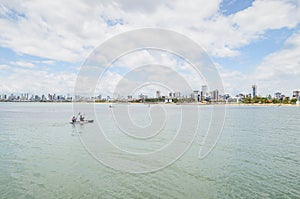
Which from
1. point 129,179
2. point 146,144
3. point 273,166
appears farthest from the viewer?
point 146,144

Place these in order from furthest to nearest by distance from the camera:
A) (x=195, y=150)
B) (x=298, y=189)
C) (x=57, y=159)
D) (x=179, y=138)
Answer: (x=179, y=138) → (x=195, y=150) → (x=57, y=159) → (x=298, y=189)

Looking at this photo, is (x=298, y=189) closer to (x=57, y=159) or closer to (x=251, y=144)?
(x=251, y=144)

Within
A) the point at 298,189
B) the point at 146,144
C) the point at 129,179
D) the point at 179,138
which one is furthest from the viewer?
the point at 179,138

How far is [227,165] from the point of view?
2055cm

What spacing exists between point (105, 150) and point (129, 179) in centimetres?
1027

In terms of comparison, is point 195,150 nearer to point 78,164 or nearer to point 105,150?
point 105,150

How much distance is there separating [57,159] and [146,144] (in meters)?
11.3

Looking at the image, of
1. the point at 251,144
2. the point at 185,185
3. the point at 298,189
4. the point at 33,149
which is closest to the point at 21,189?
the point at 185,185

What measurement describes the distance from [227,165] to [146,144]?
1184cm

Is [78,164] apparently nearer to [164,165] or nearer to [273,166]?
[164,165]

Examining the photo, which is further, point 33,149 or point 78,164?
point 33,149

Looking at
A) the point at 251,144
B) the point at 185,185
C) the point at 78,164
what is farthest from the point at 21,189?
the point at 251,144

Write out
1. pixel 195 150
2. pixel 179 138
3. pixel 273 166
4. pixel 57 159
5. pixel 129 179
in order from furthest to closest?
pixel 179 138, pixel 195 150, pixel 57 159, pixel 273 166, pixel 129 179

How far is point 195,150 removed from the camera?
86.4 feet
